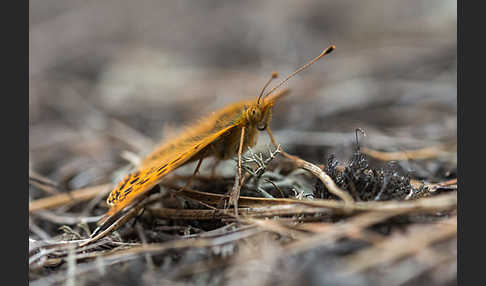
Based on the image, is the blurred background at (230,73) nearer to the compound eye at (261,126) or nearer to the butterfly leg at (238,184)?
the compound eye at (261,126)

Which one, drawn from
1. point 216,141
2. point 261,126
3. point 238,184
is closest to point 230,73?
point 261,126

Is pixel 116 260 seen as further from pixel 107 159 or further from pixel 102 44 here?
pixel 102 44

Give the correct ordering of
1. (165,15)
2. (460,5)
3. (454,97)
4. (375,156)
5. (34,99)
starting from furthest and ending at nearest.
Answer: (165,15), (34,99), (454,97), (375,156), (460,5)

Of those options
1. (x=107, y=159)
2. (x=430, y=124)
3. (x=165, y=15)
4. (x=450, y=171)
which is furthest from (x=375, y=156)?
(x=165, y=15)

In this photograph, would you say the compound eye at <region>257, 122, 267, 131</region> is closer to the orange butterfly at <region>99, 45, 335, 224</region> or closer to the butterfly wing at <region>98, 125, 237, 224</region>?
the orange butterfly at <region>99, 45, 335, 224</region>

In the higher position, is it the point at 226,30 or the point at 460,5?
the point at 226,30

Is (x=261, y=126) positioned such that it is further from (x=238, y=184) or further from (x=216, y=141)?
(x=238, y=184)

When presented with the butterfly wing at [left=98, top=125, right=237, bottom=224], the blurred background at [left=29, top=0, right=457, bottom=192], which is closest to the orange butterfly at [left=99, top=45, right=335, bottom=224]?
the butterfly wing at [left=98, top=125, right=237, bottom=224]
